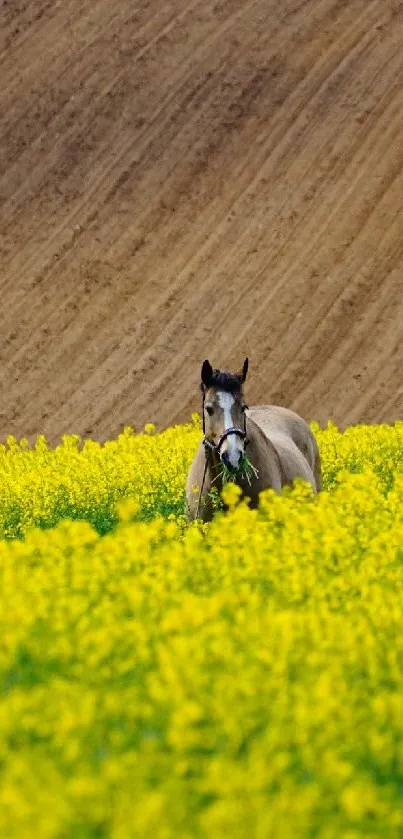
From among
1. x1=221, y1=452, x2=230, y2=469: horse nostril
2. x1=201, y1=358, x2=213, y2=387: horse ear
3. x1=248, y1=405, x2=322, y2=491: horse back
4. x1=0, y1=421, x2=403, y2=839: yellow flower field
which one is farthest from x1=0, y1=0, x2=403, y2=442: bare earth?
x1=0, y1=421, x2=403, y2=839: yellow flower field

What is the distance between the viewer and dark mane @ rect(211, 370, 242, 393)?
414 inches

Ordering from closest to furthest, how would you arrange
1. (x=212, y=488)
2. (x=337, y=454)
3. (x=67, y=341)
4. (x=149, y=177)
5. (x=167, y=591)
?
(x=167, y=591)
(x=212, y=488)
(x=337, y=454)
(x=67, y=341)
(x=149, y=177)

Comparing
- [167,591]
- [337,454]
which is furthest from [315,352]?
[167,591]

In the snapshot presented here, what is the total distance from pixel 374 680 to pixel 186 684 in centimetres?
74

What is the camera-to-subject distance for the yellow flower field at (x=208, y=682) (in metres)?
3.54

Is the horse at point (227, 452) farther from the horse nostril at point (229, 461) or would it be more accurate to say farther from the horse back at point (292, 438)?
the horse back at point (292, 438)

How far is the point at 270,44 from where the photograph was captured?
43312 mm

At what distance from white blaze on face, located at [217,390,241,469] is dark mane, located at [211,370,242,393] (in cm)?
5

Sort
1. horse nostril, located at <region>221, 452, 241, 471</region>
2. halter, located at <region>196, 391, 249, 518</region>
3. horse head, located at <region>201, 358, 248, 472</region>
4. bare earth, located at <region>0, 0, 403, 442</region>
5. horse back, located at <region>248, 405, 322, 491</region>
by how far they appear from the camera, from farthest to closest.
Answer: bare earth, located at <region>0, 0, 403, 442</region>
horse back, located at <region>248, 405, 322, 491</region>
halter, located at <region>196, 391, 249, 518</region>
horse head, located at <region>201, 358, 248, 472</region>
horse nostril, located at <region>221, 452, 241, 471</region>

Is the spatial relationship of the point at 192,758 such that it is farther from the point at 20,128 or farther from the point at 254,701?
the point at 20,128

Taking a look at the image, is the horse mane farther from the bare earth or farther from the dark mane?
the bare earth

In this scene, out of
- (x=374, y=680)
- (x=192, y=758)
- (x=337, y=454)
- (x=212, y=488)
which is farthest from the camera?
(x=337, y=454)

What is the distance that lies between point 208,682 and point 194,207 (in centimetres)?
3559

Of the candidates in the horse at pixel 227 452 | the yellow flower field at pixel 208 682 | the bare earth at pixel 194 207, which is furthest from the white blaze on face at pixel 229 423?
the bare earth at pixel 194 207
